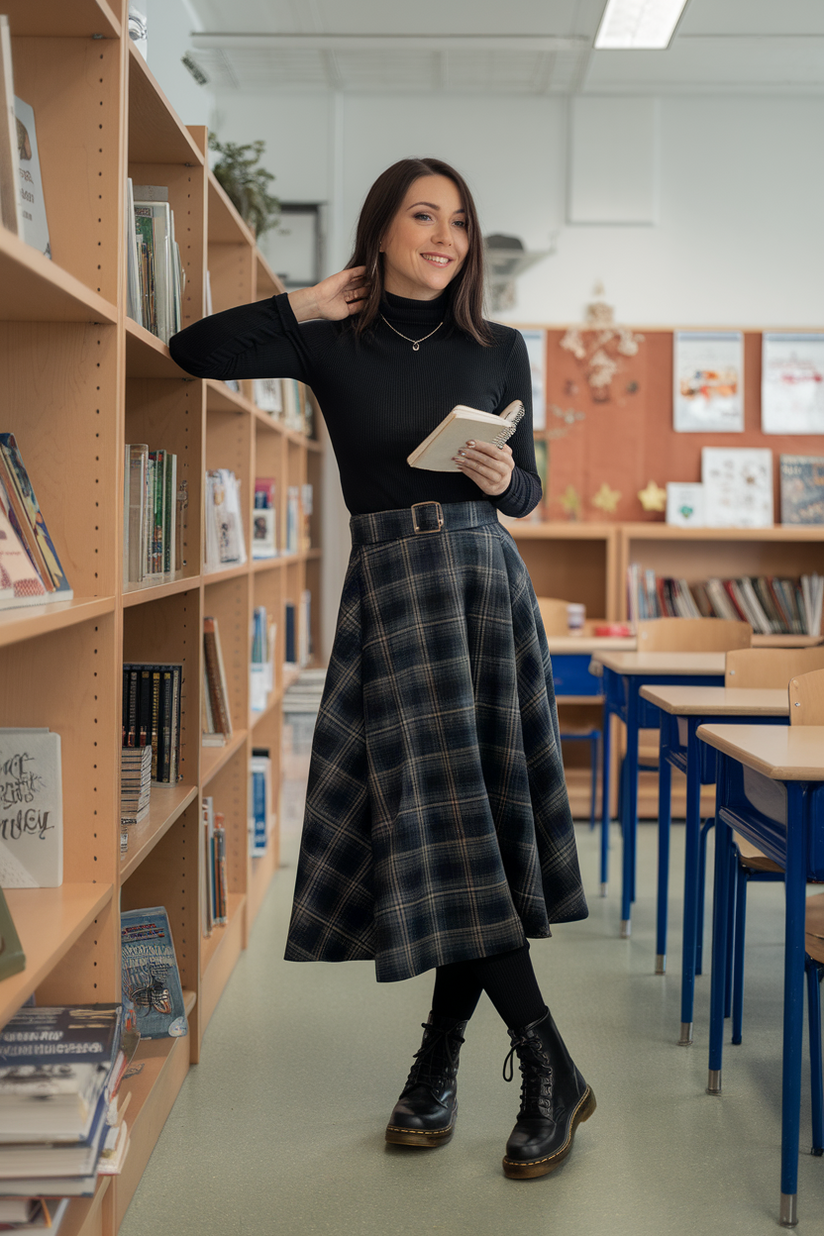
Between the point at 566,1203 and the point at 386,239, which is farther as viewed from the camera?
the point at 386,239

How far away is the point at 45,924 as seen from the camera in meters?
1.34

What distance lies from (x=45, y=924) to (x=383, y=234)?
47.7 inches

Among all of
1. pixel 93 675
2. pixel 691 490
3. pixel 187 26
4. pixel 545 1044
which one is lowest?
pixel 545 1044

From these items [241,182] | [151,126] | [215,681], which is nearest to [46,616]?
[151,126]

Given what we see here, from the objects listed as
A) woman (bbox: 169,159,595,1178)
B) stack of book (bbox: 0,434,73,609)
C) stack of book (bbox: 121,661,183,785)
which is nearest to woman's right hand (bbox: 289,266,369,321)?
woman (bbox: 169,159,595,1178)

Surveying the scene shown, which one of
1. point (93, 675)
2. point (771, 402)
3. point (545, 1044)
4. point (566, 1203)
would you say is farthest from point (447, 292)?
point (771, 402)

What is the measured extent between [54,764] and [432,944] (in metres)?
0.68

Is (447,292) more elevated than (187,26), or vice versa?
(187,26)

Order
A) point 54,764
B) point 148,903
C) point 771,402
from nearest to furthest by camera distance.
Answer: point 54,764 < point 148,903 < point 771,402

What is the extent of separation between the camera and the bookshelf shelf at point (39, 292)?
3.61ft

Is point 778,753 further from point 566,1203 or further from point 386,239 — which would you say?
Result: point 386,239

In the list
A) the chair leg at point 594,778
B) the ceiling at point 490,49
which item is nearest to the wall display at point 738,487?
the chair leg at point 594,778

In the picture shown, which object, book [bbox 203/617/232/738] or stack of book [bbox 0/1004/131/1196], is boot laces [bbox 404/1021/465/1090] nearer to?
stack of book [bbox 0/1004/131/1196]

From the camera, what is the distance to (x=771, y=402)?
16.1ft
